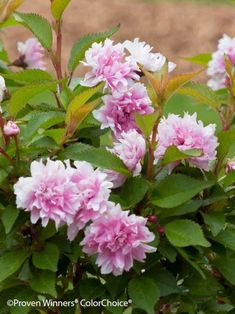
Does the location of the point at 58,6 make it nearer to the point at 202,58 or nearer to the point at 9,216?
the point at 9,216

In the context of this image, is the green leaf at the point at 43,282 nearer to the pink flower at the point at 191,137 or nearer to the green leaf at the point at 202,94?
the pink flower at the point at 191,137

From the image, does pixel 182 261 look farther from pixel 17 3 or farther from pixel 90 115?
pixel 17 3

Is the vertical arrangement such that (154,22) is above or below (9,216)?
below

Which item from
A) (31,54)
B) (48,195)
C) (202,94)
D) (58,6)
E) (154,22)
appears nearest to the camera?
(48,195)

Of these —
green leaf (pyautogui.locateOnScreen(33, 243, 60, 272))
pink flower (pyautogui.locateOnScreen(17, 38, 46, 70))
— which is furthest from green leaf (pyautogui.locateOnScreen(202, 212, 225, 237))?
pink flower (pyautogui.locateOnScreen(17, 38, 46, 70))

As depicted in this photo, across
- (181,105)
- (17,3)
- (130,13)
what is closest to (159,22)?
(130,13)

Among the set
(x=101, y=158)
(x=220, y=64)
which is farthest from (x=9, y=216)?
(x=220, y=64)

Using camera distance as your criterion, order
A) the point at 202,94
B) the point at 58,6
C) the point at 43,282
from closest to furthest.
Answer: the point at 43,282, the point at 202,94, the point at 58,6

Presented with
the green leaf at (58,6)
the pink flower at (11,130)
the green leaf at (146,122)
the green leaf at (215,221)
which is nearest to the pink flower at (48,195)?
the pink flower at (11,130)
